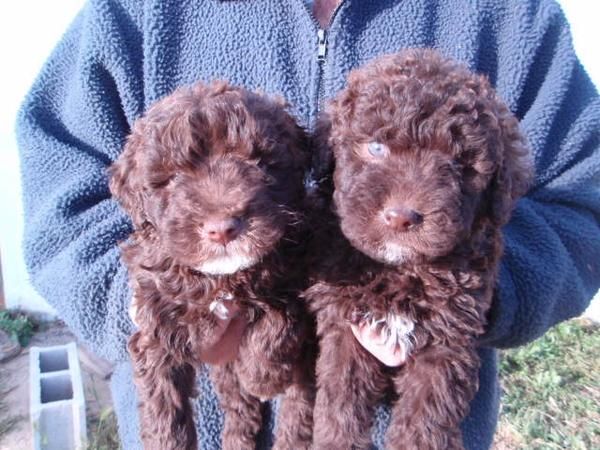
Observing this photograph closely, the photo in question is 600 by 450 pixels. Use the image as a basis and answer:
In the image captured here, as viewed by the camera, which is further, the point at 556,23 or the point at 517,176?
the point at 556,23

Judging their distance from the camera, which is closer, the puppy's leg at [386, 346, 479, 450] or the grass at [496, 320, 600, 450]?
the puppy's leg at [386, 346, 479, 450]

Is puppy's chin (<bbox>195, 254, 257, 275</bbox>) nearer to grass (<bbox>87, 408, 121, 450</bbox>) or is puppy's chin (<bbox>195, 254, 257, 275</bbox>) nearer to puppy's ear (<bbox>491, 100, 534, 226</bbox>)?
puppy's ear (<bbox>491, 100, 534, 226</bbox>)

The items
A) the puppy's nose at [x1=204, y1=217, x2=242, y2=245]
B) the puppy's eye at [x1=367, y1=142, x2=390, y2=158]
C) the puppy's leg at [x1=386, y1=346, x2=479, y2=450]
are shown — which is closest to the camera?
the puppy's nose at [x1=204, y1=217, x2=242, y2=245]

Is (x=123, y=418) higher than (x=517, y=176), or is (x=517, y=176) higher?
(x=517, y=176)

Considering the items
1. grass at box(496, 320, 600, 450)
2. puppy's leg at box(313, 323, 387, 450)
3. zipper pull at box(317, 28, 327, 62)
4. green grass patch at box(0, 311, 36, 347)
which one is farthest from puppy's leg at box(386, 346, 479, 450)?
green grass patch at box(0, 311, 36, 347)

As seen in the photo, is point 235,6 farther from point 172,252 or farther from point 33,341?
point 33,341

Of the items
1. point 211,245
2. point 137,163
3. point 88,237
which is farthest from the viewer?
point 88,237

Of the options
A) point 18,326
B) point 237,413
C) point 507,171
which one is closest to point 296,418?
point 237,413

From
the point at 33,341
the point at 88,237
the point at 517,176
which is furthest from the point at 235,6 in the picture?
the point at 33,341
